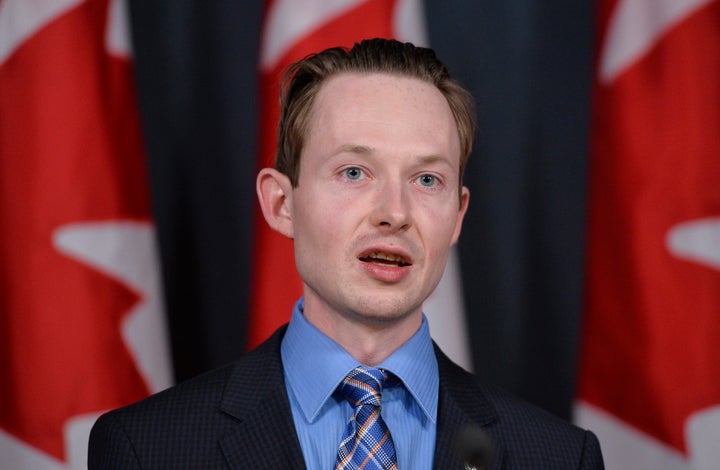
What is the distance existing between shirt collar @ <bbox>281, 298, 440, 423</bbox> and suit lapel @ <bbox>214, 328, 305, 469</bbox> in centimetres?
3

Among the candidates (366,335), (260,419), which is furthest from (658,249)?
(260,419)

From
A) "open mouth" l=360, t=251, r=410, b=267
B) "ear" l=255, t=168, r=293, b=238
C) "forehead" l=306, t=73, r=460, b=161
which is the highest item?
"forehead" l=306, t=73, r=460, b=161

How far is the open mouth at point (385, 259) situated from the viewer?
1.62 metres

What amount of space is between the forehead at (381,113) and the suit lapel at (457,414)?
420 millimetres

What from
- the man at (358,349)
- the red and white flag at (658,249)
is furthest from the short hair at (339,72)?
the red and white flag at (658,249)

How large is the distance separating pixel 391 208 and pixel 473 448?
44 centimetres

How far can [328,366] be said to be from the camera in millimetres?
1622

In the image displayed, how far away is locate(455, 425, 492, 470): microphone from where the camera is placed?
64.0 inches

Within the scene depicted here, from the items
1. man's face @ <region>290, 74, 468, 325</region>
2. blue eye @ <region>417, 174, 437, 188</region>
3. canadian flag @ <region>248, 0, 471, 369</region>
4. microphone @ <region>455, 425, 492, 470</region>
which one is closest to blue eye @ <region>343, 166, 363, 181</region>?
man's face @ <region>290, 74, 468, 325</region>

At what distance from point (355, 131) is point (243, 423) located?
534mm

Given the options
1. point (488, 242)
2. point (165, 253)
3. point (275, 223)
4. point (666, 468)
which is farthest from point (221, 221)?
point (666, 468)

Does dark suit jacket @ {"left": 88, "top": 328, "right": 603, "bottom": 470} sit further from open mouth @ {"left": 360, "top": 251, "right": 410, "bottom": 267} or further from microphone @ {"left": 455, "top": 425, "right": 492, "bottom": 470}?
open mouth @ {"left": 360, "top": 251, "right": 410, "bottom": 267}

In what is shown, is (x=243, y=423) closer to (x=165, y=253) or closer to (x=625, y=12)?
(x=165, y=253)

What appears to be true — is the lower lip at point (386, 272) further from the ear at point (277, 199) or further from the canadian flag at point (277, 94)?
the canadian flag at point (277, 94)
